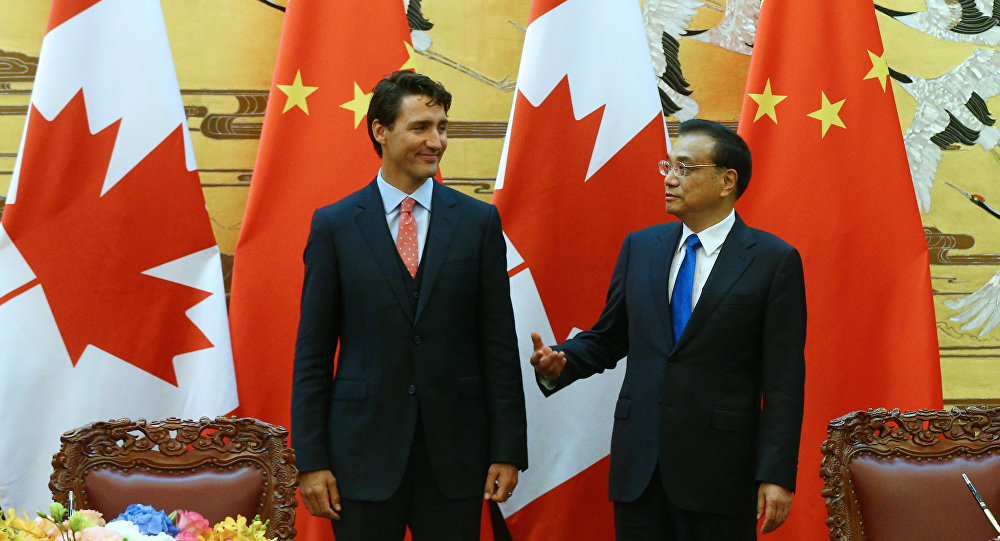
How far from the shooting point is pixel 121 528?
3.95 feet

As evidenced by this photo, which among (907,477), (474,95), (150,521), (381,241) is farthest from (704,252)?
(150,521)

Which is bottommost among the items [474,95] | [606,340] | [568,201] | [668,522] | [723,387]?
[668,522]

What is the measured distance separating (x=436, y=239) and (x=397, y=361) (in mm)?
310

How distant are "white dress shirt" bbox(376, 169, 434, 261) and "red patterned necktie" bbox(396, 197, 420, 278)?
10 mm

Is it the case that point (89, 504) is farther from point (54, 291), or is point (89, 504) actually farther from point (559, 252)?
point (559, 252)

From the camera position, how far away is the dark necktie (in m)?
2.29

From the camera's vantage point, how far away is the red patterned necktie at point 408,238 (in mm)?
2248

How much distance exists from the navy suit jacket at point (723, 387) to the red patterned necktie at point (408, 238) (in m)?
0.58

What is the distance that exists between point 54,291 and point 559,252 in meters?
1.50

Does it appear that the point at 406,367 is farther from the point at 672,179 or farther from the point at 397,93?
the point at 672,179

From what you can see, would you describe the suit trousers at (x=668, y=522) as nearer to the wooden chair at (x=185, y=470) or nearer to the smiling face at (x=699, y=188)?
the smiling face at (x=699, y=188)

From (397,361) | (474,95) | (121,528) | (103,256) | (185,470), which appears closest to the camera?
(121,528)

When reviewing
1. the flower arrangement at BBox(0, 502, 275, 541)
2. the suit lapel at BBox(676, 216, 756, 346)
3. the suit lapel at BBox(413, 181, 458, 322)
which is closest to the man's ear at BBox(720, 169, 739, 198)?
the suit lapel at BBox(676, 216, 756, 346)

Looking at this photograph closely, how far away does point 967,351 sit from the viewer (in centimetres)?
333
